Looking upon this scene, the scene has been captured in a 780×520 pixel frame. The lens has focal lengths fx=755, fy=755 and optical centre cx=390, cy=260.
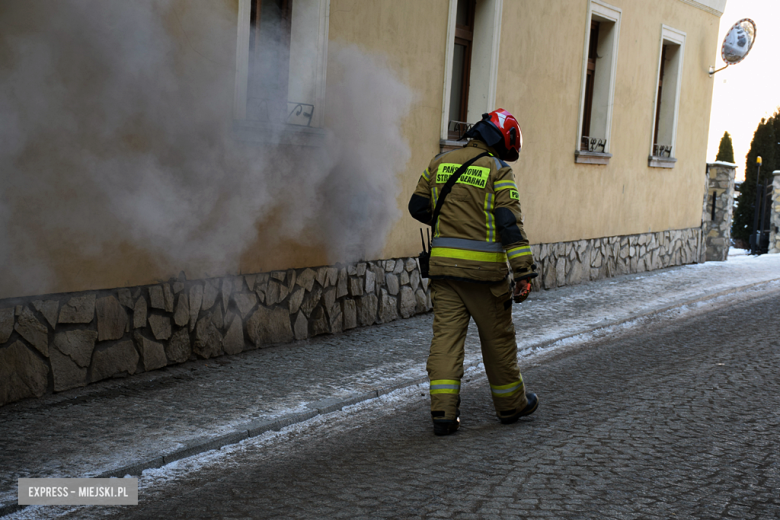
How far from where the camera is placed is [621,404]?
503cm

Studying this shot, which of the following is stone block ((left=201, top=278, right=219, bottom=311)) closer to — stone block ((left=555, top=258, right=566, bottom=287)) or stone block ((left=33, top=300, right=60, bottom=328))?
stone block ((left=33, top=300, right=60, bottom=328))

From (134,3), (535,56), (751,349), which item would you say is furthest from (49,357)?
(535,56)

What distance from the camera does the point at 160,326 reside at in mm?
5664

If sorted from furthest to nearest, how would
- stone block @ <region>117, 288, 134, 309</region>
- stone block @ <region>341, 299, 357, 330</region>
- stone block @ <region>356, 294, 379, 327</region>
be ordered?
stone block @ <region>356, 294, 379, 327</region>
stone block @ <region>341, 299, 357, 330</region>
stone block @ <region>117, 288, 134, 309</region>

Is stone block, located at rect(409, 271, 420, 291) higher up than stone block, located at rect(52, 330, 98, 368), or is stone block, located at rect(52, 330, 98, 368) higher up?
stone block, located at rect(409, 271, 420, 291)

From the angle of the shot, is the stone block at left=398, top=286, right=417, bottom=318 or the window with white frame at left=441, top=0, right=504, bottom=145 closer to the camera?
A: the stone block at left=398, top=286, right=417, bottom=318

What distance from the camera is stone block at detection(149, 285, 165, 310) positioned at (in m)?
5.60

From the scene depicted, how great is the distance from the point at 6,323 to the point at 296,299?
103 inches

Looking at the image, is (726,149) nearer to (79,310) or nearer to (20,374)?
(79,310)

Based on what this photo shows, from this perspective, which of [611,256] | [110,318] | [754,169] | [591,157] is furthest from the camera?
[754,169]

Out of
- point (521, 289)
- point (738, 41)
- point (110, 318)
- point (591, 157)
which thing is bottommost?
point (110, 318)

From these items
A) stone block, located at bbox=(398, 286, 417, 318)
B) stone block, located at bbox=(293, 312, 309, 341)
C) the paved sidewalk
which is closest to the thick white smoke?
stone block, located at bbox=(293, 312, 309, 341)

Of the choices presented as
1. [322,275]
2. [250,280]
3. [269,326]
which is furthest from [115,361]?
[322,275]

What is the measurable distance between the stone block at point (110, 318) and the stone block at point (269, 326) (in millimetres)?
1201
